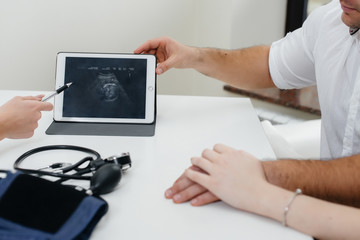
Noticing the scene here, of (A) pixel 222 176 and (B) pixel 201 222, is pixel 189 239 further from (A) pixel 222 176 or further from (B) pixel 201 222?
(A) pixel 222 176

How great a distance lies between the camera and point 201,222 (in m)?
0.75

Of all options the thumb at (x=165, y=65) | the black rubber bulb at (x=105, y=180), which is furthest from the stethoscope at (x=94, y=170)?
the thumb at (x=165, y=65)

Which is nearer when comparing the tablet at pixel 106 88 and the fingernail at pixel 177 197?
the fingernail at pixel 177 197

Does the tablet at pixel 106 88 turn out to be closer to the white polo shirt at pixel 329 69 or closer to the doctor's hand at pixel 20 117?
the doctor's hand at pixel 20 117

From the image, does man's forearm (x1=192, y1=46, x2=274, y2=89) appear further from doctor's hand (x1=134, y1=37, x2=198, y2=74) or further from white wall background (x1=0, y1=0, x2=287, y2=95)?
white wall background (x1=0, y1=0, x2=287, y2=95)

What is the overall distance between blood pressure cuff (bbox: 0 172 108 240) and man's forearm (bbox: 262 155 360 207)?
0.34 metres

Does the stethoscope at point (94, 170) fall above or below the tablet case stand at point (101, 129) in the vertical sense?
below

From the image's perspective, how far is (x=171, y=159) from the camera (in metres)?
0.97

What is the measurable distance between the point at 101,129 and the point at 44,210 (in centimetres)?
45

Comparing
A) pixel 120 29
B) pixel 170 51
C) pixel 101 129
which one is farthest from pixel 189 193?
pixel 120 29

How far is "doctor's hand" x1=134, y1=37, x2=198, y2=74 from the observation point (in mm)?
1320

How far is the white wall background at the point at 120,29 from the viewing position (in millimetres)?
1854

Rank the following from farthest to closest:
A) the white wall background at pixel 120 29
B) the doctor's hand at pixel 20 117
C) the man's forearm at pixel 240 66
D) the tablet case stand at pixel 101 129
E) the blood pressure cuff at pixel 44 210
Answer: the white wall background at pixel 120 29, the man's forearm at pixel 240 66, the tablet case stand at pixel 101 129, the doctor's hand at pixel 20 117, the blood pressure cuff at pixel 44 210

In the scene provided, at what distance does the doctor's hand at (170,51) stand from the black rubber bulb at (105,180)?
54 centimetres
